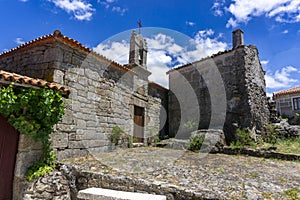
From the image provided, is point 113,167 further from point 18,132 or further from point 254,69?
point 254,69

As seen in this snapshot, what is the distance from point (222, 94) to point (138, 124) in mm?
3944

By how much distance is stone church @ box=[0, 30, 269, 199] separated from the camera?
4602mm

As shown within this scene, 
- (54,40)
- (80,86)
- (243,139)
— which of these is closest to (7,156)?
(80,86)

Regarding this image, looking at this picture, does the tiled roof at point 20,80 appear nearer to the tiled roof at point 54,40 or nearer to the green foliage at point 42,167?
the tiled roof at point 54,40

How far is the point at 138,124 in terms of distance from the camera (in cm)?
779

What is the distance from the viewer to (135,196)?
2.67 metres

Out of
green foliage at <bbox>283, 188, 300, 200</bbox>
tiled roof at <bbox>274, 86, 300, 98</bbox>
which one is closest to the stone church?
green foliage at <bbox>283, 188, 300, 200</bbox>

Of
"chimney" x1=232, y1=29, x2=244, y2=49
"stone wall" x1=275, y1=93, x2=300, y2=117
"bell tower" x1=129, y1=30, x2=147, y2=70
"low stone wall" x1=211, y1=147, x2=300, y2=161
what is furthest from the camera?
"stone wall" x1=275, y1=93, x2=300, y2=117

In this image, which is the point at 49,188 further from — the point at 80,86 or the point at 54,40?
the point at 54,40

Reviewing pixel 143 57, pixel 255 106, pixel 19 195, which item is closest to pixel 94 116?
pixel 19 195

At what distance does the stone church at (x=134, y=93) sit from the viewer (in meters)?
4.60

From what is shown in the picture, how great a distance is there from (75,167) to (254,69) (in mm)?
8254

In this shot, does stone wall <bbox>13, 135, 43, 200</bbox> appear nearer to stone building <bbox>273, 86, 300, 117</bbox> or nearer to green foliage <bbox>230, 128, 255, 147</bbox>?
green foliage <bbox>230, 128, 255, 147</bbox>

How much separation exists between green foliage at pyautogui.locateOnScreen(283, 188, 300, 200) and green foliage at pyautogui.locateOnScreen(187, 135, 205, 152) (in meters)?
3.62
